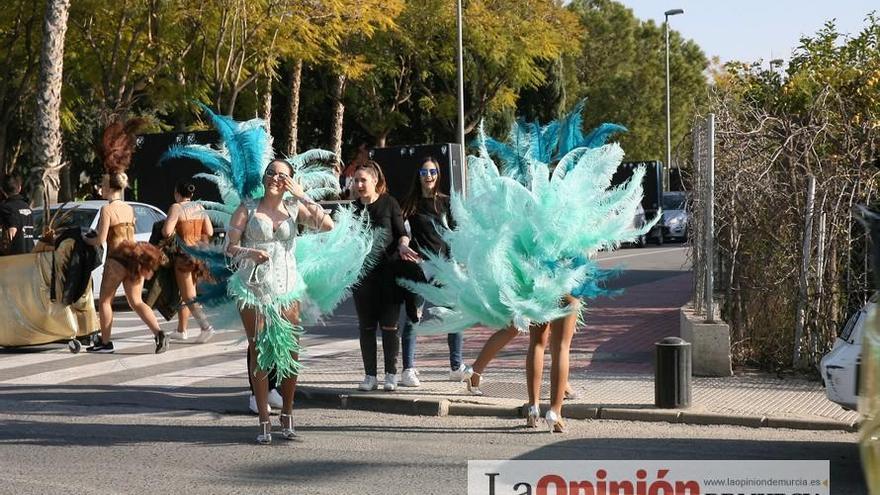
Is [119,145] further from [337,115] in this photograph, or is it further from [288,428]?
[337,115]

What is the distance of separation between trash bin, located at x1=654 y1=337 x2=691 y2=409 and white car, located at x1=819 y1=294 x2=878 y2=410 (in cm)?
200

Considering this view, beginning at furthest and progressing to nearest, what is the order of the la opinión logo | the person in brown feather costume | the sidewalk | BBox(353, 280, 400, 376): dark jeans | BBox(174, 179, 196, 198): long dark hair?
BBox(174, 179, 196, 198): long dark hair → the person in brown feather costume → BBox(353, 280, 400, 376): dark jeans → the sidewalk → the la opinión logo

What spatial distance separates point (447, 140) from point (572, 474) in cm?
4417

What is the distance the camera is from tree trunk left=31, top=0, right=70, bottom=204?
23094 millimetres

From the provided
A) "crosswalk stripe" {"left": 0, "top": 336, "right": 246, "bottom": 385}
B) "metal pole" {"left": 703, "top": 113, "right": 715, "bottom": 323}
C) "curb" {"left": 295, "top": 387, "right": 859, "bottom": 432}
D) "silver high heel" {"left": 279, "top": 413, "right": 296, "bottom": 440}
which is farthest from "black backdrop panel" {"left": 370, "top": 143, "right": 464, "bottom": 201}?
"silver high heel" {"left": 279, "top": 413, "right": 296, "bottom": 440}

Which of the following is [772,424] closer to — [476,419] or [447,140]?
[476,419]

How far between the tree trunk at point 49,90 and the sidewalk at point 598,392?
37.9ft

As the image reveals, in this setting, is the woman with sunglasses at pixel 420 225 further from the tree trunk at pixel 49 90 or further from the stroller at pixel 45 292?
the tree trunk at pixel 49 90

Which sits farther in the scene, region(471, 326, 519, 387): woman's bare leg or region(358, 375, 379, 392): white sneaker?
region(358, 375, 379, 392): white sneaker

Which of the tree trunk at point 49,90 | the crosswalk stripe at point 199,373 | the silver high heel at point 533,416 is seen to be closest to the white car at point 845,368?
the silver high heel at point 533,416

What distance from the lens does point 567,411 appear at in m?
9.69

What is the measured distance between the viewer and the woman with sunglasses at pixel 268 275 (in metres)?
8.38

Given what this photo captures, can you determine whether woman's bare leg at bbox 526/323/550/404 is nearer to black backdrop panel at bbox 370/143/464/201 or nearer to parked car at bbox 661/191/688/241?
black backdrop panel at bbox 370/143/464/201

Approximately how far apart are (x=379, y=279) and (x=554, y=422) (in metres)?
2.27
